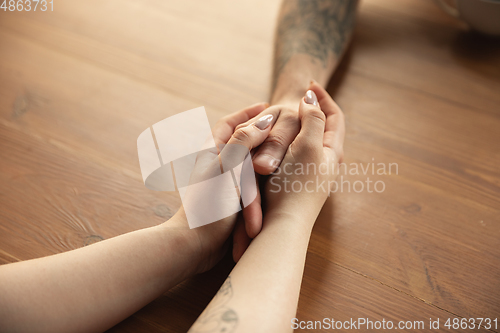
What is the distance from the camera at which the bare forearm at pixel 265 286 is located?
1.69 ft

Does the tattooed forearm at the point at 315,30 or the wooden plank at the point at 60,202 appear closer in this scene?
the wooden plank at the point at 60,202

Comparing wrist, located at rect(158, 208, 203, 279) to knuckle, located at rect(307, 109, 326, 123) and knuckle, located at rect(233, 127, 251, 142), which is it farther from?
knuckle, located at rect(307, 109, 326, 123)

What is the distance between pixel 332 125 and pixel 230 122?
0.75 feet

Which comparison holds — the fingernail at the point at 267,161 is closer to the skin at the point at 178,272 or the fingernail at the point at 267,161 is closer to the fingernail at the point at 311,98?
the skin at the point at 178,272

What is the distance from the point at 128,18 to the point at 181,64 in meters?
0.31

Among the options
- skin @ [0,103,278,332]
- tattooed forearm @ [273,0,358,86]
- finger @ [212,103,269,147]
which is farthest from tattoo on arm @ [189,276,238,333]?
tattooed forearm @ [273,0,358,86]

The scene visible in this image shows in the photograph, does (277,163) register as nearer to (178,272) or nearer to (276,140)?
(276,140)

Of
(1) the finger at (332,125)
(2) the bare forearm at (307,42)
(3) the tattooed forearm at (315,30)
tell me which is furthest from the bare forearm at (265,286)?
(3) the tattooed forearm at (315,30)

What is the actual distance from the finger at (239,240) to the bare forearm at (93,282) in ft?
0.28

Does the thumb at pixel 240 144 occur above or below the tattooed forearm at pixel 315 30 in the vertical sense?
below

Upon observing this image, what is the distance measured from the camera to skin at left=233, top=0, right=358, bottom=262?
30.4 inches

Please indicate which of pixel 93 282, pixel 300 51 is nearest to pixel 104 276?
pixel 93 282

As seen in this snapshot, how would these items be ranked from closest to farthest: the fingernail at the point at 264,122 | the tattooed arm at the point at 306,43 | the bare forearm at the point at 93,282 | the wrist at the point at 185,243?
the bare forearm at the point at 93,282, the wrist at the point at 185,243, the fingernail at the point at 264,122, the tattooed arm at the point at 306,43

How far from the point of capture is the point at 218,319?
1.71 feet
